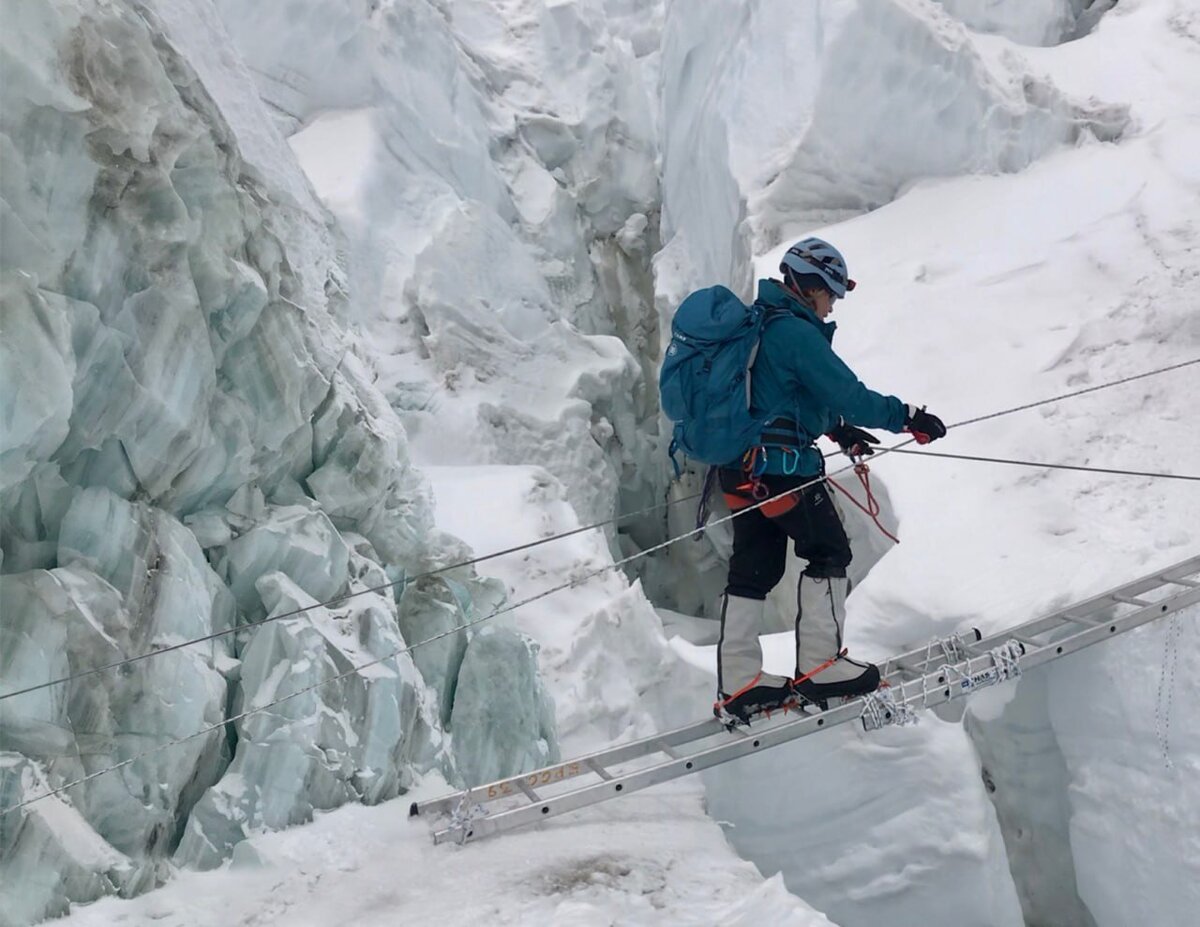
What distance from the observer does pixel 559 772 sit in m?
3.23

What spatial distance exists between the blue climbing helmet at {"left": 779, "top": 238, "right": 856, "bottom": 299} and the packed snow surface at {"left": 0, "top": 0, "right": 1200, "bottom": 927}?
1693mm

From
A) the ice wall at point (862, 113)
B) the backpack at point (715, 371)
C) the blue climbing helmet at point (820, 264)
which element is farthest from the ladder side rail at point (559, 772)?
the ice wall at point (862, 113)

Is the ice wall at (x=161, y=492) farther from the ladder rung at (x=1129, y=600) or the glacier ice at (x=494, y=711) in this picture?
the ladder rung at (x=1129, y=600)

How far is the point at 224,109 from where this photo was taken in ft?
14.0

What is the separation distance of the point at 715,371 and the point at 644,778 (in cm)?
123

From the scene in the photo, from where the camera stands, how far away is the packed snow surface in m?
2.64

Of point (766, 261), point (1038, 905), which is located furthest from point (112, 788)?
point (766, 261)

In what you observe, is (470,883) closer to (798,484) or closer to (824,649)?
(824,649)

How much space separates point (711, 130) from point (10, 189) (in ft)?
30.6

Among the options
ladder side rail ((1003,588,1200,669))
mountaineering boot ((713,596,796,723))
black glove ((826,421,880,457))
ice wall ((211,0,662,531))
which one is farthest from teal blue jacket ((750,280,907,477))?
ice wall ((211,0,662,531))

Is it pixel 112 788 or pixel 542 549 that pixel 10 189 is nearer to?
pixel 112 788

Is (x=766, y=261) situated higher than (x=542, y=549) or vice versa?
(x=766, y=261)

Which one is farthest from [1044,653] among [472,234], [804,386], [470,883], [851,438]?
[472,234]

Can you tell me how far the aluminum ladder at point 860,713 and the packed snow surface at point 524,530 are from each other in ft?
0.37
